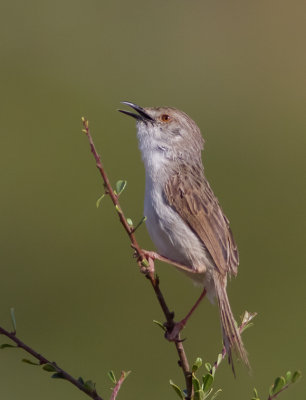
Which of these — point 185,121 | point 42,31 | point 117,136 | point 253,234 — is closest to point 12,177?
point 117,136

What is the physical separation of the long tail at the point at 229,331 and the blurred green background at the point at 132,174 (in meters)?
3.21

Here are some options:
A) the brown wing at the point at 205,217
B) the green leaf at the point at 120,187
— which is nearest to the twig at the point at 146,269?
the green leaf at the point at 120,187

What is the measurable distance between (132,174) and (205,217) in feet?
17.2

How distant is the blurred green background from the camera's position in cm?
786

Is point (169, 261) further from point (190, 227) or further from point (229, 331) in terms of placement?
point (229, 331)

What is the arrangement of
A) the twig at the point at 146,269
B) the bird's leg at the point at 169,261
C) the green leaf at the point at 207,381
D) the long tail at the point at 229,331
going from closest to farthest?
the twig at the point at 146,269 < the green leaf at the point at 207,381 < the long tail at the point at 229,331 < the bird's leg at the point at 169,261

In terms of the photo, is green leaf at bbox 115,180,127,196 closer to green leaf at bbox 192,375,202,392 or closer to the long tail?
green leaf at bbox 192,375,202,392

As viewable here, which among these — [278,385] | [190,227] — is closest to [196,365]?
[278,385]

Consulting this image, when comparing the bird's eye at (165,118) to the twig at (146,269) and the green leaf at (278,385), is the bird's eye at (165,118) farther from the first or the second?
the green leaf at (278,385)

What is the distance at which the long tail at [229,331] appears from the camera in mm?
3982

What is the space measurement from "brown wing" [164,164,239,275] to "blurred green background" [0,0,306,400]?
320 cm

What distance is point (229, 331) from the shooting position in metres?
4.13

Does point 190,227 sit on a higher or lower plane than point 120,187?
lower

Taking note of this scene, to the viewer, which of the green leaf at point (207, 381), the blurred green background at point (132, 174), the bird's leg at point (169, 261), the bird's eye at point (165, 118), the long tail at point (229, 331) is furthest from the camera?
the blurred green background at point (132, 174)
